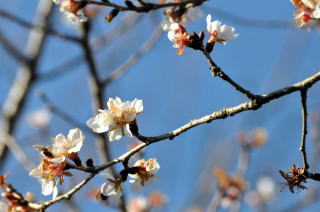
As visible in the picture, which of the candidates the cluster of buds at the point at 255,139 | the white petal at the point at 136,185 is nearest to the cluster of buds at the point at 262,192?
the cluster of buds at the point at 255,139

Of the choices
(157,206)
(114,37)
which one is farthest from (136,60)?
(157,206)

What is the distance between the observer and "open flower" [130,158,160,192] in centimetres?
144

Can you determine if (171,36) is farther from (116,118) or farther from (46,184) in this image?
(46,184)

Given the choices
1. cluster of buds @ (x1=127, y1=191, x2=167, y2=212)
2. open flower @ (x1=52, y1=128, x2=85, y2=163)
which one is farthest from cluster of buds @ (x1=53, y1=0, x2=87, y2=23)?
cluster of buds @ (x1=127, y1=191, x2=167, y2=212)

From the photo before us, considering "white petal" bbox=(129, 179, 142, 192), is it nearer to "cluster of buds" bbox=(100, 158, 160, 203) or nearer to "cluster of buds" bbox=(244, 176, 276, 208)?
"cluster of buds" bbox=(100, 158, 160, 203)

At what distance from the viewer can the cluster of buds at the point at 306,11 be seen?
1329 millimetres

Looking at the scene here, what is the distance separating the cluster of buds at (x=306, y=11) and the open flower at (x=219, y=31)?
20cm

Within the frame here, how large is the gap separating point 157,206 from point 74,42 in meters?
1.27

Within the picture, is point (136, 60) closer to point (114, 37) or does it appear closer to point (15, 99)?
point (114, 37)

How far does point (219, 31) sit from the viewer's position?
143 cm

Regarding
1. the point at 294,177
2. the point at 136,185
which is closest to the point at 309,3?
the point at 294,177

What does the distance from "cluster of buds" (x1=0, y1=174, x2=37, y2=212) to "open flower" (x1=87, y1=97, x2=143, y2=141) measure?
313mm

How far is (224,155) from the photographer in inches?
173

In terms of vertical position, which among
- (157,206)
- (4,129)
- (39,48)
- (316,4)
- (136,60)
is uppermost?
(39,48)
